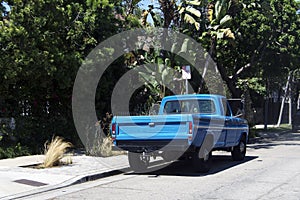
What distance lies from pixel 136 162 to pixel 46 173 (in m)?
2.43

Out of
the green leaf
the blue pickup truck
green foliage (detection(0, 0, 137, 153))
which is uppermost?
the green leaf

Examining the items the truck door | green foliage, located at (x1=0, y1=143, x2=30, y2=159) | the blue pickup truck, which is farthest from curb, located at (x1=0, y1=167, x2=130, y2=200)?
green foliage, located at (x1=0, y1=143, x2=30, y2=159)

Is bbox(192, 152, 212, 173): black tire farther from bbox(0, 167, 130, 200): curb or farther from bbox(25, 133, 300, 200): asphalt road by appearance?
bbox(0, 167, 130, 200): curb

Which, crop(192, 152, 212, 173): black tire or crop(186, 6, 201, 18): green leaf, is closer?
Result: crop(192, 152, 212, 173): black tire

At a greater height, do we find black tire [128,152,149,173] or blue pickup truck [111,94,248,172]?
blue pickup truck [111,94,248,172]

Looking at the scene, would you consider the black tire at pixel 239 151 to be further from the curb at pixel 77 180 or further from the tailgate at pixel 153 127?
the tailgate at pixel 153 127

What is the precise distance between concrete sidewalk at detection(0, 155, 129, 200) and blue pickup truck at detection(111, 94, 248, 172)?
925 millimetres

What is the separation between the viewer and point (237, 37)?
21.5 meters

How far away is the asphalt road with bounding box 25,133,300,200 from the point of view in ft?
28.5

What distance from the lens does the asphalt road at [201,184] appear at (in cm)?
870

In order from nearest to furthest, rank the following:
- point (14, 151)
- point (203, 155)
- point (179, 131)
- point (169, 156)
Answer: point (179, 131) < point (203, 155) < point (169, 156) < point (14, 151)

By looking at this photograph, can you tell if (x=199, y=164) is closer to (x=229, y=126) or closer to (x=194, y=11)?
(x=229, y=126)

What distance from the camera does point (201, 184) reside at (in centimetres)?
992

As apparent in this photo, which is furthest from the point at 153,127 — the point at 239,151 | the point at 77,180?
the point at 239,151
